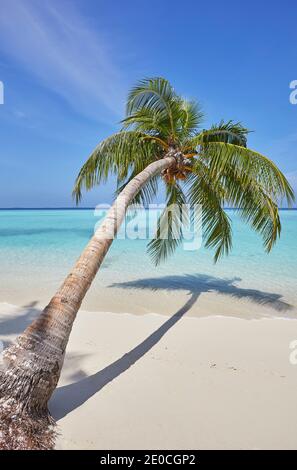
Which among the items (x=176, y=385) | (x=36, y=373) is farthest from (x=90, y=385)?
(x=36, y=373)

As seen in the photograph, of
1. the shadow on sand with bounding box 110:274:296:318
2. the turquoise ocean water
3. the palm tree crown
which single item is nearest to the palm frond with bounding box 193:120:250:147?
the palm tree crown

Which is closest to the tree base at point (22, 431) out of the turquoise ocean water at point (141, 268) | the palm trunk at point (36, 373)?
the palm trunk at point (36, 373)

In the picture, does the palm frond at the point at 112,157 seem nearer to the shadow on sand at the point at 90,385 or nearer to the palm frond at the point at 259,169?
the palm frond at the point at 259,169

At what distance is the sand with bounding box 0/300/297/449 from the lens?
2.76m

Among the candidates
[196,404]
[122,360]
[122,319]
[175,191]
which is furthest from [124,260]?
[196,404]

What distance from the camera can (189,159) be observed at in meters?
6.41

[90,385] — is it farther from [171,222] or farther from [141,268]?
[141,268]

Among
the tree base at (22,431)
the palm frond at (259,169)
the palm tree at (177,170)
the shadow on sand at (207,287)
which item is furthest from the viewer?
the shadow on sand at (207,287)

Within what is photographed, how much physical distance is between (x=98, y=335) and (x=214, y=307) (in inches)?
141

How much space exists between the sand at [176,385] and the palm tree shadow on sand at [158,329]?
2 cm

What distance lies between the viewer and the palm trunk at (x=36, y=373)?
7.85ft

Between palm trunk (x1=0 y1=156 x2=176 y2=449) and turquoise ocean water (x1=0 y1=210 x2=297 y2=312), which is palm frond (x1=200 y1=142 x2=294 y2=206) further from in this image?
palm trunk (x1=0 y1=156 x2=176 y2=449)
